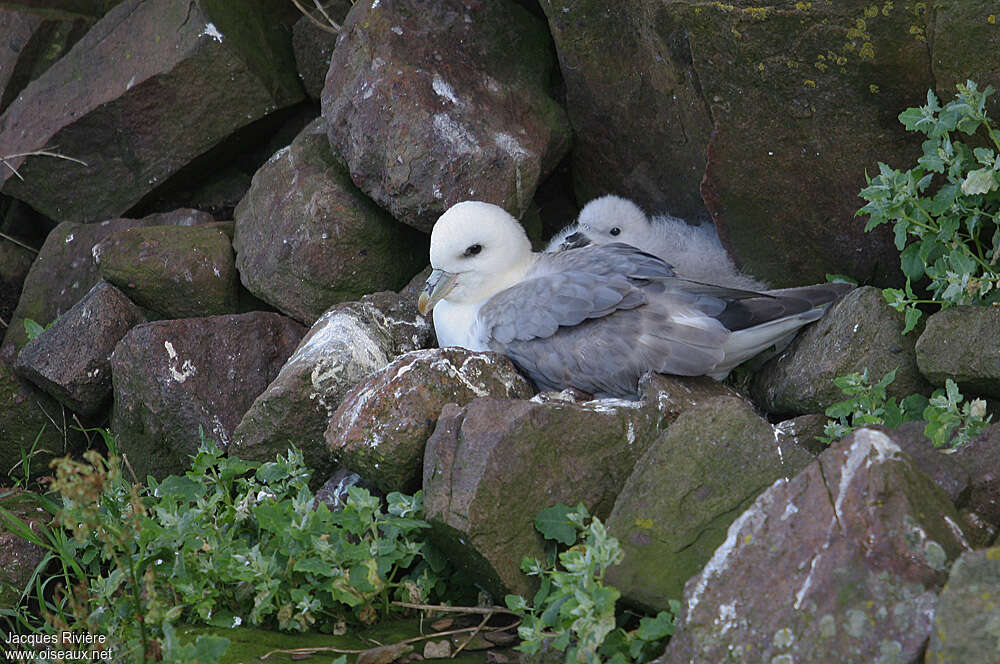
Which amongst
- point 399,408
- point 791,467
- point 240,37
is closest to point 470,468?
point 399,408

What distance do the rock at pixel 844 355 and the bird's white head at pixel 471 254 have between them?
3.33 feet

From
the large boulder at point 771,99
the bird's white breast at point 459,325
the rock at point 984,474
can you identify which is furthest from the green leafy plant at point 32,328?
the rock at point 984,474

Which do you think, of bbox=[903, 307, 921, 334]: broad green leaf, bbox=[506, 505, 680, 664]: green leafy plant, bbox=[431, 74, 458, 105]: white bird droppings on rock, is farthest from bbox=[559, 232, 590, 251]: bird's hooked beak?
bbox=[506, 505, 680, 664]: green leafy plant

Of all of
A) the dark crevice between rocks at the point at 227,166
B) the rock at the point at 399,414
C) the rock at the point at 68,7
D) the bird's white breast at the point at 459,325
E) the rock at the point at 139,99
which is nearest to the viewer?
the rock at the point at 399,414

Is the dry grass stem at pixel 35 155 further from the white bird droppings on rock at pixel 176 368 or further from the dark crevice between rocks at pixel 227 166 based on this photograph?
the white bird droppings on rock at pixel 176 368

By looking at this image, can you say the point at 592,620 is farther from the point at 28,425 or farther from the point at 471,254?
Result: the point at 28,425

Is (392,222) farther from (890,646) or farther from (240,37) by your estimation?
(890,646)

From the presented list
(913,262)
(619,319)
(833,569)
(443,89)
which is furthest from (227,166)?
(833,569)

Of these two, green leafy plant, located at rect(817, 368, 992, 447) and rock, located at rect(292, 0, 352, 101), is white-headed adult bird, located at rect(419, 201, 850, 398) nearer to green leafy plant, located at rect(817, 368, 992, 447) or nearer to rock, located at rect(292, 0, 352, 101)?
green leafy plant, located at rect(817, 368, 992, 447)

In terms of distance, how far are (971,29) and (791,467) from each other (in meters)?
1.30

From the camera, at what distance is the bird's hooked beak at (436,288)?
3785 mm

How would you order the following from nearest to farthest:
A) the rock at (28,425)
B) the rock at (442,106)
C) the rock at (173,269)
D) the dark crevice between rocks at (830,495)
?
the dark crevice between rocks at (830,495), the rock at (442,106), the rock at (28,425), the rock at (173,269)

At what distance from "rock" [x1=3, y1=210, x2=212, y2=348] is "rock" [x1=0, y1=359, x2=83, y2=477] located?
504 millimetres

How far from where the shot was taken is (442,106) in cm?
423
